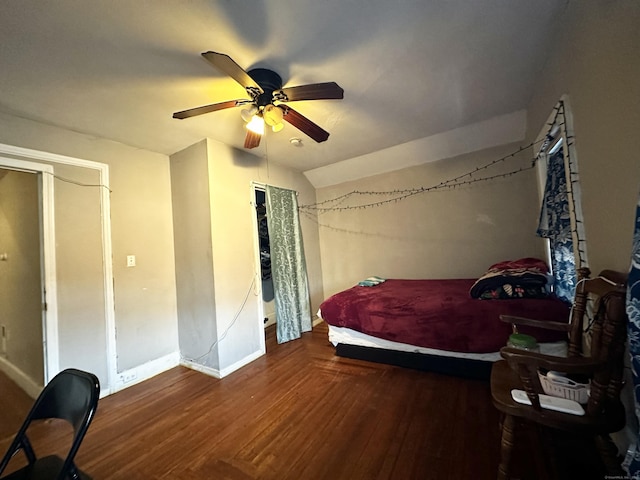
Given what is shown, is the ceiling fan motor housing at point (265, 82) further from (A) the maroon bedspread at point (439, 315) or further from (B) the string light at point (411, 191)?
(B) the string light at point (411, 191)

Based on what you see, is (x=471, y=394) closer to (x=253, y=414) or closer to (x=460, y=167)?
(x=253, y=414)

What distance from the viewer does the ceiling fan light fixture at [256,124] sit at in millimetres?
1820

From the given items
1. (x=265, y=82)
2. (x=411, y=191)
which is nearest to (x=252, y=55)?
(x=265, y=82)

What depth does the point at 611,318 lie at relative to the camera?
3.30 feet

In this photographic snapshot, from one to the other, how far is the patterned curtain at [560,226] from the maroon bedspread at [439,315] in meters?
0.17

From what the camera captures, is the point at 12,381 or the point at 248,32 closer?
the point at 248,32

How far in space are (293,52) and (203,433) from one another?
258 centimetres

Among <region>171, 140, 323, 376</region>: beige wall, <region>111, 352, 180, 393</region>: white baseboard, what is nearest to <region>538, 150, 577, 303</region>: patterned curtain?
<region>171, 140, 323, 376</region>: beige wall

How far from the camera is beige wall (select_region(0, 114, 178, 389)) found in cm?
211

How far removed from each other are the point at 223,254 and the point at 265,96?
161 cm

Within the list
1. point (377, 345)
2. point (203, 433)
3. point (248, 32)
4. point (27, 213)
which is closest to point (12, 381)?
point (27, 213)

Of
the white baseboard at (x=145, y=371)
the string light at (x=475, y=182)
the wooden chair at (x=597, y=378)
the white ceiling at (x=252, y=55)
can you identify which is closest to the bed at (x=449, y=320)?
the string light at (x=475, y=182)

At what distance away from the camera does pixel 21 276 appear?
2475 millimetres

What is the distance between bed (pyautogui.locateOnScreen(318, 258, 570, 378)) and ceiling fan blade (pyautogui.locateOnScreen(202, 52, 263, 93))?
209 cm
